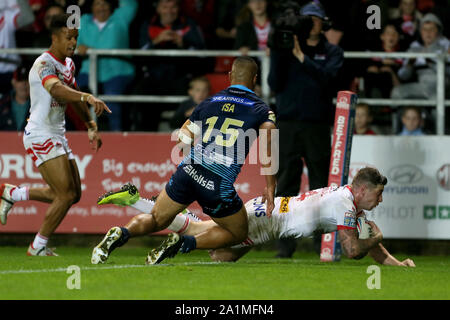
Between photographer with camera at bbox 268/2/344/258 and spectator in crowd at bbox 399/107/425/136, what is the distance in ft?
6.59

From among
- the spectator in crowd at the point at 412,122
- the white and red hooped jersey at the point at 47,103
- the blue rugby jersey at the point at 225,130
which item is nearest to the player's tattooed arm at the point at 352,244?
the blue rugby jersey at the point at 225,130

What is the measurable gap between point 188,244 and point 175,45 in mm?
5581

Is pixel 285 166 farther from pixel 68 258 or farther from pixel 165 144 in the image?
pixel 68 258

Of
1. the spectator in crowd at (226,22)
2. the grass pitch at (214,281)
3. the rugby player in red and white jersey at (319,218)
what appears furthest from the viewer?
the spectator in crowd at (226,22)

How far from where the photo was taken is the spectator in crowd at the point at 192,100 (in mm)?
12844

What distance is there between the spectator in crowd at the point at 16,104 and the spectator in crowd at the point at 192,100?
2088 mm

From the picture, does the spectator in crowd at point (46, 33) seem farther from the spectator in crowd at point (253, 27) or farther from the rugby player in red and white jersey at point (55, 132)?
the rugby player in red and white jersey at point (55, 132)

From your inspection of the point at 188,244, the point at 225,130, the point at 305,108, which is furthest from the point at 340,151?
the point at 188,244

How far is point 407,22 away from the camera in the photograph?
47.8 ft

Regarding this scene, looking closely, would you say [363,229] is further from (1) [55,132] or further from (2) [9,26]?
(2) [9,26]

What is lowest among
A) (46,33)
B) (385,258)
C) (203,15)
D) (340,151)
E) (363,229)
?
(385,258)

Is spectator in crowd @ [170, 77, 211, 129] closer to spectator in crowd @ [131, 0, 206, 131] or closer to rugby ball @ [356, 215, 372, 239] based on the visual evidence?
spectator in crowd @ [131, 0, 206, 131]

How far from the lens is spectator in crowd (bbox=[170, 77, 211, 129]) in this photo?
12.8 metres

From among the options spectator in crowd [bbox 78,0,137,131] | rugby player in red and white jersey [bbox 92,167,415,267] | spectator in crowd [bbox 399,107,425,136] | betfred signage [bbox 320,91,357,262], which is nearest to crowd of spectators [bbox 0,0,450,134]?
spectator in crowd [bbox 78,0,137,131]
